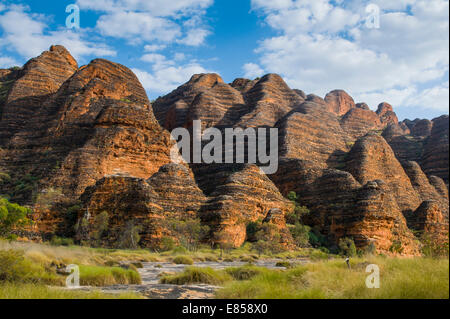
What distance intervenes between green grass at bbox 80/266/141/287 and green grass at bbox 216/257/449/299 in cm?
528

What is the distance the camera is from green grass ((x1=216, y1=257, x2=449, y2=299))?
23.8ft

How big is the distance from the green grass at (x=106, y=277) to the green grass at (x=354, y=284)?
5.28 meters

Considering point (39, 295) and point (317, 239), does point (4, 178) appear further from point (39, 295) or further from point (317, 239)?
point (39, 295)

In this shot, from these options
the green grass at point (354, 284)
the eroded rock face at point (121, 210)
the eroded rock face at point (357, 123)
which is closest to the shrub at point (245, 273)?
the green grass at point (354, 284)

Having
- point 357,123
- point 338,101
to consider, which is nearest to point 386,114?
point 338,101

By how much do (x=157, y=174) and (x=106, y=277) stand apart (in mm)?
31571

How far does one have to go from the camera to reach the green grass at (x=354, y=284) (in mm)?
7258

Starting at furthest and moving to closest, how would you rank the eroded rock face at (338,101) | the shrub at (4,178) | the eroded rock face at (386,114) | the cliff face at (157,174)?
the eroded rock face at (386,114) < the eroded rock face at (338,101) < the shrub at (4,178) < the cliff face at (157,174)

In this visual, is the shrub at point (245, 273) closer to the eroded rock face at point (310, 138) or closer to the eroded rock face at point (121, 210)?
the eroded rock face at point (121, 210)

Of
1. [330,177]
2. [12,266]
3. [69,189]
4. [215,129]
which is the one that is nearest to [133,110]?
[69,189]

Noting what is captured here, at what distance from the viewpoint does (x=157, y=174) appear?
46.0 meters
